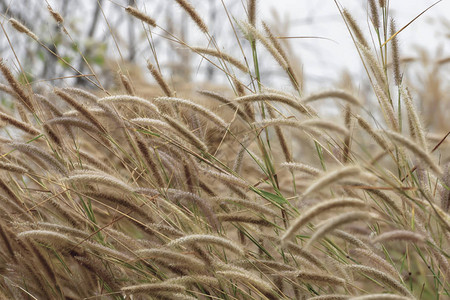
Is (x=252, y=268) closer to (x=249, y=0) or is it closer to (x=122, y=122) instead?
(x=122, y=122)

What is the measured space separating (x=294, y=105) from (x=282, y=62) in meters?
0.21

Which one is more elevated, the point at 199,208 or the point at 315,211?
the point at 315,211

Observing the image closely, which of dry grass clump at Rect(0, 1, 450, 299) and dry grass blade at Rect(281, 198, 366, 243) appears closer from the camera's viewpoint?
dry grass blade at Rect(281, 198, 366, 243)

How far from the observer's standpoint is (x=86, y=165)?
5.65 ft

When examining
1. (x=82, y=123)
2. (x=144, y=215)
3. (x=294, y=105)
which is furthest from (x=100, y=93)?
(x=294, y=105)

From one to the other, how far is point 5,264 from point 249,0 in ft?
3.74

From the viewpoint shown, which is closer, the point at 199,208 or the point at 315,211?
the point at 315,211

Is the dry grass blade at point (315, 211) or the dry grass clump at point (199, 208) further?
the dry grass clump at point (199, 208)

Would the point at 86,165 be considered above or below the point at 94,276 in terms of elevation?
above

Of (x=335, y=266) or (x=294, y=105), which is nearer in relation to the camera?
(x=335, y=266)

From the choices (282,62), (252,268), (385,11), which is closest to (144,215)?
(252,268)

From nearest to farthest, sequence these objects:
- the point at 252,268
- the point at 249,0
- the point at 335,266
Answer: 1. the point at 335,266
2. the point at 252,268
3. the point at 249,0


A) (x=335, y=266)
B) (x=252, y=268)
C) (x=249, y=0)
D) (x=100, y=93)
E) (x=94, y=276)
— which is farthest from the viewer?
(x=100, y=93)

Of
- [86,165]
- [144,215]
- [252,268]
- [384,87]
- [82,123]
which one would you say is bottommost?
[252,268]
